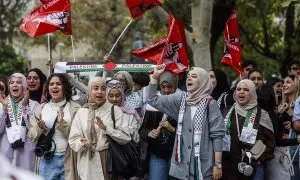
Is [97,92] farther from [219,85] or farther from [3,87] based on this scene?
[3,87]

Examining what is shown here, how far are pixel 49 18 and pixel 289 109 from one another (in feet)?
12.3

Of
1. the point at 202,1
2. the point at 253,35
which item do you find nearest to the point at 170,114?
the point at 202,1

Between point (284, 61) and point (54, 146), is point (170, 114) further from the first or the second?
point (284, 61)

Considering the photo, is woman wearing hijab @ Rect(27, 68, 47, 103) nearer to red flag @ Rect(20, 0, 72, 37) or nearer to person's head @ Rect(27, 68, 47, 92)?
person's head @ Rect(27, 68, 47, 92)

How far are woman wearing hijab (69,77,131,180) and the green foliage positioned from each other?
954 inches

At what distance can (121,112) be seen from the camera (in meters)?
7.76

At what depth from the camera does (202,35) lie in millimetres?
17125

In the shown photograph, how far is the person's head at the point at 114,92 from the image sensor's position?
8.31m

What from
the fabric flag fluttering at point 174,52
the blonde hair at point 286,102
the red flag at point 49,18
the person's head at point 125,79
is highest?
the red flag at point 49,18

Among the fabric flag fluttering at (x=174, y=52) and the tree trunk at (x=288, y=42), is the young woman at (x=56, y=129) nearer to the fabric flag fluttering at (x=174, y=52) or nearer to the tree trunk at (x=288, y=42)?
the fabric flag fluttering at (x=174, y=52)

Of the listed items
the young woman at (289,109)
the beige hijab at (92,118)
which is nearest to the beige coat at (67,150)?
the beige hijab at (92,118)

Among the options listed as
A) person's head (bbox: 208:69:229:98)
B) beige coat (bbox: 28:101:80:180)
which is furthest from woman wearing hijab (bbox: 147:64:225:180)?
person's head (bbox: 208:69:229:98)

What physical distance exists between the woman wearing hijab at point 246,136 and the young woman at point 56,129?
1.70m

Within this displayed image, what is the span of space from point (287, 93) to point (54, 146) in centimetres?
337
